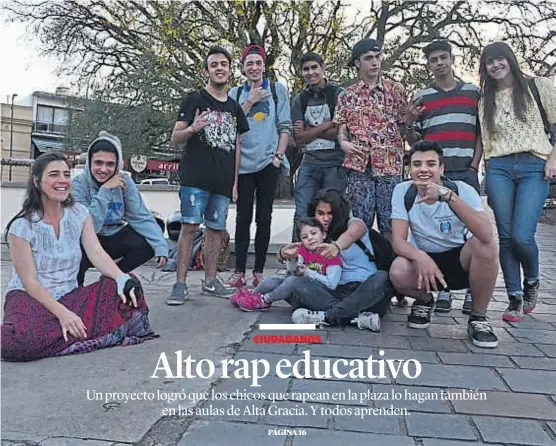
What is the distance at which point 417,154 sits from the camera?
2.89 meters

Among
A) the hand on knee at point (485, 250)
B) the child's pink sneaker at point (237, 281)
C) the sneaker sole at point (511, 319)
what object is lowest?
the child's pink sneaker at point (237, 281)

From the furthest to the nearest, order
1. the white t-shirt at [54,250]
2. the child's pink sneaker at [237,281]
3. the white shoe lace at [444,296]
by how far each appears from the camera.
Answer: the child's pink sneaker at [237,281] → the white shoe lace at [444,296] → the white t-shirt at [54,250]

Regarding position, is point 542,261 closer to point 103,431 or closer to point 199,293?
point 199,293

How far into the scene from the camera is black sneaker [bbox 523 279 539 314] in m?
3.48

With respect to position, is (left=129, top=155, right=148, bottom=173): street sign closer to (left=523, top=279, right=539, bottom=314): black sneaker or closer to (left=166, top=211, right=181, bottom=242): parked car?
(left=166, top=211, right=181, bottom=242): parked car

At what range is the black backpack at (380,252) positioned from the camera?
129 inches

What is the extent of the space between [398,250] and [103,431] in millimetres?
1797

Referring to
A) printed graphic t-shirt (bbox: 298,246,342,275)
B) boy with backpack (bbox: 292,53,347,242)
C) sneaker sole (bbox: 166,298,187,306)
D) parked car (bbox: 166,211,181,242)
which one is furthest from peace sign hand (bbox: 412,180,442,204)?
parked car (bbox: 166,211,181,242)

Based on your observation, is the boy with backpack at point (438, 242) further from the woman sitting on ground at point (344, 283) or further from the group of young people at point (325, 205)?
the woman sitting on ground at point (344, 283)

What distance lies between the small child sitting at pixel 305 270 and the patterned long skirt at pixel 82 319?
773 millimetres

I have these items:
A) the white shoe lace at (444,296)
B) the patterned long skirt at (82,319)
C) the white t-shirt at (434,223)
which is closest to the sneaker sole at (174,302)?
the patterned long skirt at (82,319)

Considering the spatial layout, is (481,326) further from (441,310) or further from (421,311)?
(441,310)

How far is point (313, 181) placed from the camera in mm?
3924

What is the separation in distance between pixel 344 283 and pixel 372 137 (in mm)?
1008
